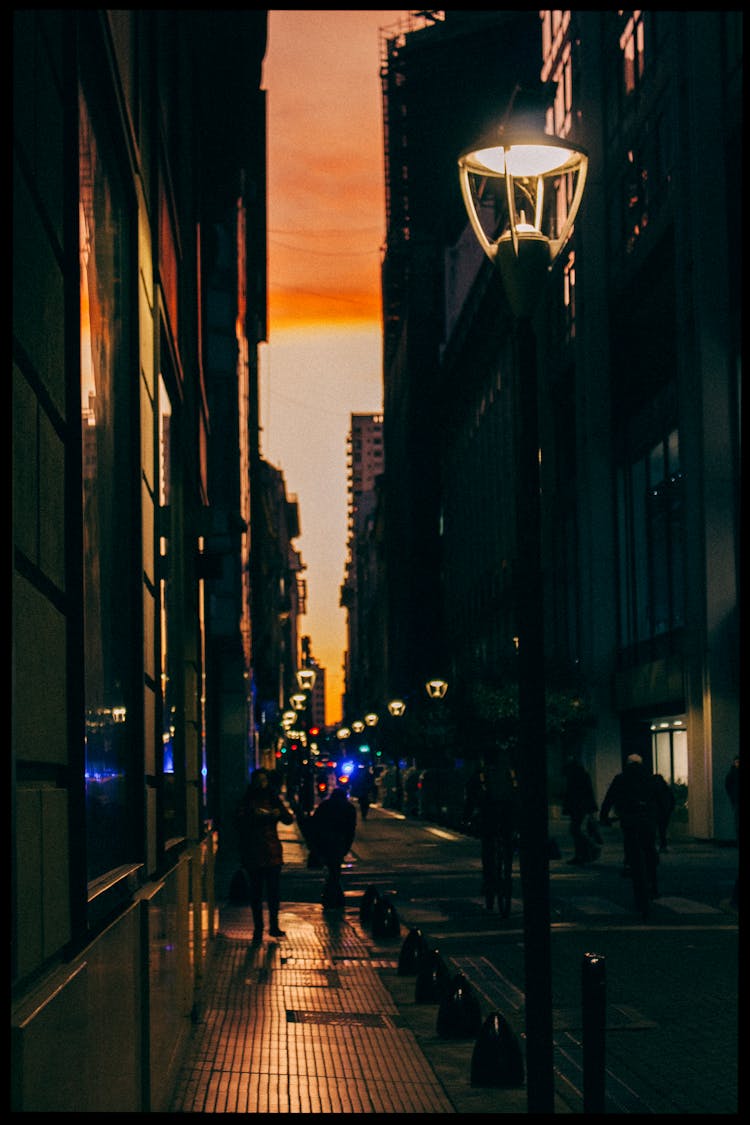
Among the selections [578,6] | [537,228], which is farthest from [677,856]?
[578,6]

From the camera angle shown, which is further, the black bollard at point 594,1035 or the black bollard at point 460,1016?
the black bollard at point 460,1016

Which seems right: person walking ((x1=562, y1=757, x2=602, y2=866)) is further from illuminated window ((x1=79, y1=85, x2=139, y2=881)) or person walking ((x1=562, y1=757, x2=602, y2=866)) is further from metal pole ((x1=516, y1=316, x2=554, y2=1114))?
illuminated window ((x1=79, y1=85, x2=139, y2=881))

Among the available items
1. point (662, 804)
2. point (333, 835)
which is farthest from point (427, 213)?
point (333, 835)

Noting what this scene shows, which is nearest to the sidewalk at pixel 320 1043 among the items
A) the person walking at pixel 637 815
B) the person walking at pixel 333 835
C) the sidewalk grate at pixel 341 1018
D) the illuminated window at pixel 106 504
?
the sidewalk grate at pixel 341 1018

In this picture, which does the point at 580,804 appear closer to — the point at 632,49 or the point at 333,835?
the point at 333,835

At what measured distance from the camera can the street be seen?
9349 mm

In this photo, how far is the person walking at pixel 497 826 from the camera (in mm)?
19281

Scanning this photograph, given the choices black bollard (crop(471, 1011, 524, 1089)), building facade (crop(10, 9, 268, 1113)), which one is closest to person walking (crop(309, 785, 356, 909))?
building facade (crop(10, 9, 268, 1113))

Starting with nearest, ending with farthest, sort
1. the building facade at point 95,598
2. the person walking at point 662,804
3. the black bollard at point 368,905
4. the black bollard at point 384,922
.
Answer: the building facade at point 95,598, the black bollard at point 384,922, the black bollard at point 368,905, the person walking at point 662,804

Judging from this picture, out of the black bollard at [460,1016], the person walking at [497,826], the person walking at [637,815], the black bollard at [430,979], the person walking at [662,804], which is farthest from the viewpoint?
the person walking at [662,804]

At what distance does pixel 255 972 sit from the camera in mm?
14570

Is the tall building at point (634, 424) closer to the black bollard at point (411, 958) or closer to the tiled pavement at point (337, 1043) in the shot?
the tiled pavement at point (337, 1043)

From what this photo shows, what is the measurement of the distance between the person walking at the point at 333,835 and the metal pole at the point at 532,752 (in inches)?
554

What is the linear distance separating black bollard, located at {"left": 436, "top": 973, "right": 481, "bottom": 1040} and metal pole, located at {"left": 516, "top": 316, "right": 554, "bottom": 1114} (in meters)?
3.93
